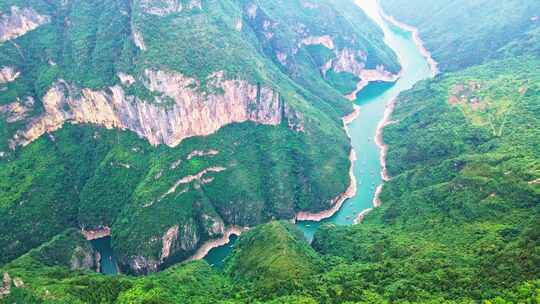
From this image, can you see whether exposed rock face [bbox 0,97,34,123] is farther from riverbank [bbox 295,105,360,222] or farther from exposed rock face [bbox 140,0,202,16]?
riverbank [bbox 295,105,360,222]

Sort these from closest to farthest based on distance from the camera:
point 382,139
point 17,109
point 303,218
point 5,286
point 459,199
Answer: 1. point 5,286
2. point 459,199
3. point 17,109
4. point 303,218
5. point 382,139

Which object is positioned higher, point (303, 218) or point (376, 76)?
point (376, 76)

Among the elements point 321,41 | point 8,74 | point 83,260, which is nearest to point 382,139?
point 321,41

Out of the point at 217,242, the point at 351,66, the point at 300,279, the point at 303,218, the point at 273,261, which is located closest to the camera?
the point at 300,279

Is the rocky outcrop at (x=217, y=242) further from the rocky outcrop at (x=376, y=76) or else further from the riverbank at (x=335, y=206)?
the rocky outcrop at (x=376, y=76)

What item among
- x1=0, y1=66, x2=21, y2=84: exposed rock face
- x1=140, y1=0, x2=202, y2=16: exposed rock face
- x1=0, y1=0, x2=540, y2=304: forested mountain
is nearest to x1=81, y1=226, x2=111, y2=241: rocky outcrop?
x1=0, y1=0, x2=540, y2=304: forested mountain

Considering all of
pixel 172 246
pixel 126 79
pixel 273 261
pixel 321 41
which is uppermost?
pixel 321 41

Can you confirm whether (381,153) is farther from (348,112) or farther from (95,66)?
(95,66)

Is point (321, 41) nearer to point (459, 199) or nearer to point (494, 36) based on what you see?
point (494, 36)
